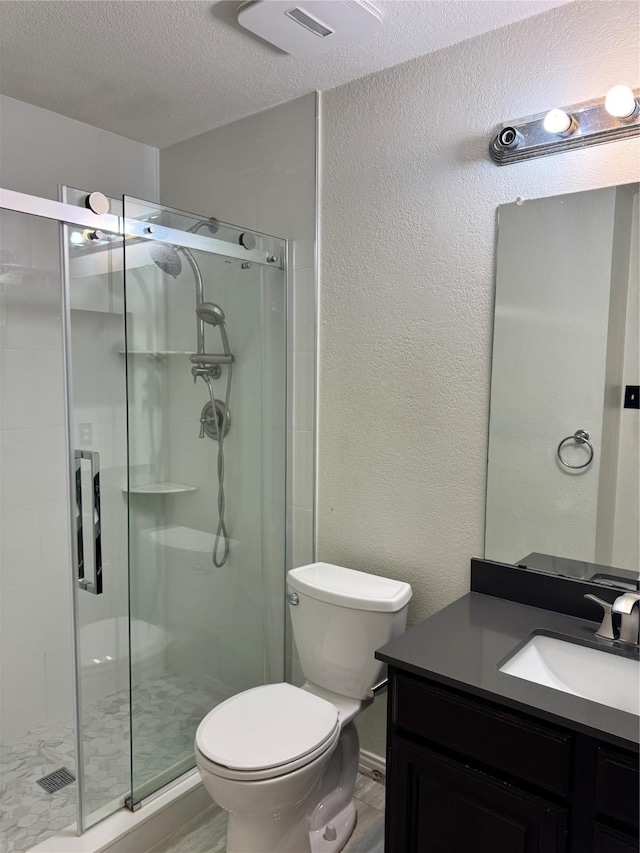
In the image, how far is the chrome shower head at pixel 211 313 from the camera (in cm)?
209

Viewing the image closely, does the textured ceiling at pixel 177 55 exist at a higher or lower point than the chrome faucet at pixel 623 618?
higher

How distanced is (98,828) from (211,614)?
71cm

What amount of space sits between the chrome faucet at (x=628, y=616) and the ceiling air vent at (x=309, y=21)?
167cm

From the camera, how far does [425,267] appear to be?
2.00 m

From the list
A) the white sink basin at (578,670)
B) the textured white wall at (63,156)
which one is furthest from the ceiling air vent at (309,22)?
the white sink basin at (578,670)

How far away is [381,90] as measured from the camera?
207cm

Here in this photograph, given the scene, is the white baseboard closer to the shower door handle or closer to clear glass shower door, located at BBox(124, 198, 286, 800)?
clear glass shower door, located at BBox(124, 198, 286, 800)

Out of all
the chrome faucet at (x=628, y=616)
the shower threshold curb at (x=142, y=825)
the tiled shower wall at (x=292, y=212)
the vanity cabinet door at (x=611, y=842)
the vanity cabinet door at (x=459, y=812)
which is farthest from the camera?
the tiled shower wall at (x=292, y=212)

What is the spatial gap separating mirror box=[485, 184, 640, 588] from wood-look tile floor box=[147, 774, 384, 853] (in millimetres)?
977

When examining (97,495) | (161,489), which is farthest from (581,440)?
(97,495)

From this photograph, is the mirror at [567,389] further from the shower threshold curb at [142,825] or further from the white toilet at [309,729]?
the shower threshold curb at [142,825]

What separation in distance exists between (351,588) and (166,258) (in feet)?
3.97

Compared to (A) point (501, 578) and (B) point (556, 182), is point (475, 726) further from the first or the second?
(B) point (556, 182)

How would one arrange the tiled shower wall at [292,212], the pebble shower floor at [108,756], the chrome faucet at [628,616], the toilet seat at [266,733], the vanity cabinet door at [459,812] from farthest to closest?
the tiled shower wall at [292,212] → the pebble shower floor at [108,756] → the toilet seat at [266,733] → the chrome faucet at [628,616] → the vanity cabinet door at [459,812]
